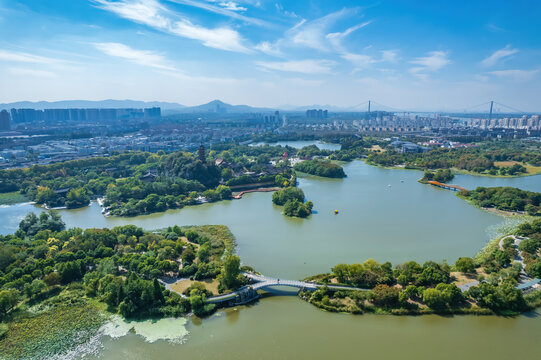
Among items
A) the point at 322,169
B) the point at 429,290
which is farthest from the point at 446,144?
the point at 429,290

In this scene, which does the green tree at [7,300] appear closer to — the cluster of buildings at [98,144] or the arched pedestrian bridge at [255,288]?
the arched pedestrian bridge at [255,288]

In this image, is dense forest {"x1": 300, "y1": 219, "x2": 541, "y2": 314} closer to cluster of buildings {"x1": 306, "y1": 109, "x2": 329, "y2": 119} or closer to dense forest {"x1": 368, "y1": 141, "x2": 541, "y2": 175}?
dense forest {"x1": 368, "y1": 141, "x2": 541, "y2": 175}

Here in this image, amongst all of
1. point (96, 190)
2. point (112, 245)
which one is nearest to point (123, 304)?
point (112, 245)

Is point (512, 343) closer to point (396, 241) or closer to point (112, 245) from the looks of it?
point (396, 241)

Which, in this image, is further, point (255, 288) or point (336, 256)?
point (336, 256)

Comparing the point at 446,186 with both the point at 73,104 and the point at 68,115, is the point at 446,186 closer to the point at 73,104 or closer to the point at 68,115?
the point at 68,115

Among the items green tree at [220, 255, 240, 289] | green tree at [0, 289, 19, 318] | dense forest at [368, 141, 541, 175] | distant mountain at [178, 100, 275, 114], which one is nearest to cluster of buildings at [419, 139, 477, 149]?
dense forest at [368, 141, 541, 175]
